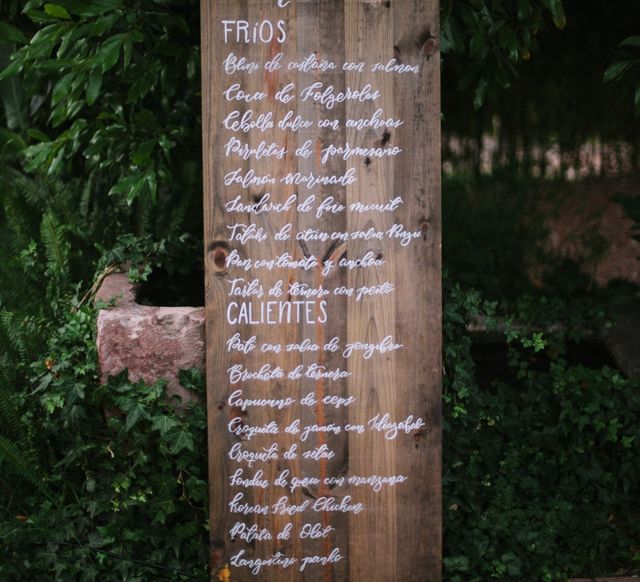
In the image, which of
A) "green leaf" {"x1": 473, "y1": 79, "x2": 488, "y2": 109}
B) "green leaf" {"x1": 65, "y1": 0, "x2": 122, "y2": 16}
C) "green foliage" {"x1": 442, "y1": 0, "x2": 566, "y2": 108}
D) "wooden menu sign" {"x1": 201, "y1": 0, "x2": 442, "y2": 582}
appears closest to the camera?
"wooden menu sign" {"x1": 201, "y1": 0, "x2": 442, "y2": 582}

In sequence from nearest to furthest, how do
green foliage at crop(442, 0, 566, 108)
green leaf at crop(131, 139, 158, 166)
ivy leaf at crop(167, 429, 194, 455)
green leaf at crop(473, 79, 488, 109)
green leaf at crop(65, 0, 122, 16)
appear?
ivy leaf at crop(167, 429, 194, 455)
green leaf at crop(65, 0, 122, 16)
green foliage at crop(442, 0, 566, 108)
green leaf at crop(131, 139, 158, 166)
green leaf at crop(473, 79, 488, 109)

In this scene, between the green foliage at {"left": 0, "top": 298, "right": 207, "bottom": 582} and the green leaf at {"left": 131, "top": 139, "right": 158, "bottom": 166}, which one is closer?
the green foliage at {"left": 0, "top": 298, "right": 207, "bottom": 582}

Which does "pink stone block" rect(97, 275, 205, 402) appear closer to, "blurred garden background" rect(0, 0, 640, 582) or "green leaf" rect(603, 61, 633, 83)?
"blurred garden background" rect(0, 0, 640, 582)

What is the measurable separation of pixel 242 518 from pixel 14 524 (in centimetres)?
85

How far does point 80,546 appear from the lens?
327cm

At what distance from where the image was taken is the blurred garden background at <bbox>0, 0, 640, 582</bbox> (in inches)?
130

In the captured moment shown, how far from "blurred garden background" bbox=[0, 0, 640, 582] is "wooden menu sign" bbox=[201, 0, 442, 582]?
11.2 inches

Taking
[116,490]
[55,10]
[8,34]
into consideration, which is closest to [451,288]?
[116,490]

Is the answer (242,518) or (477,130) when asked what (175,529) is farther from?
(477,130)

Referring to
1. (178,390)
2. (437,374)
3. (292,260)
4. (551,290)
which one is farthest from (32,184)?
(551,290)

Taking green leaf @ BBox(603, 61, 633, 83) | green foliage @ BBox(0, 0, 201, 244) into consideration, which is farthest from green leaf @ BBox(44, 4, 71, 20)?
green leaf @ BBox(603, 61, 633, 83)

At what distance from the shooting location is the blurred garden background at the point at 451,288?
330 centimetres

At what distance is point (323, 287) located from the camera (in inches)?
120

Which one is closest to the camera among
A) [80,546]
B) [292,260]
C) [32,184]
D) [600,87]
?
[292,260]
